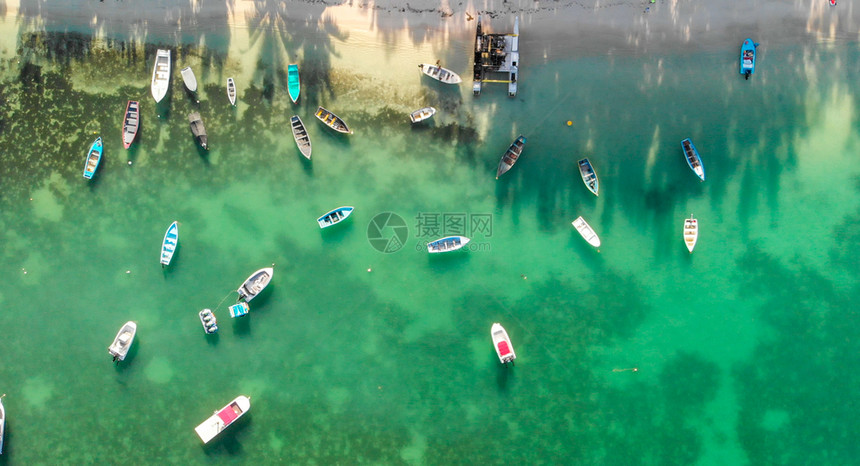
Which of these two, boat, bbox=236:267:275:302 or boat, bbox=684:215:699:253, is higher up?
boat, bbox=684:215:699:253

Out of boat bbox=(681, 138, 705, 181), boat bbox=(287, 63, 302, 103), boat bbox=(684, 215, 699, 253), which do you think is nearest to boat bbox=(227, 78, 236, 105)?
boat bbox=(287, 63, 302, 103)

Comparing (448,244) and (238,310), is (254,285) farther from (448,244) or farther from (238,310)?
(448,244)

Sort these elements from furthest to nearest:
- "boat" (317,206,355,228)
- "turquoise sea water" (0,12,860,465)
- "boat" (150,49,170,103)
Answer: "turquoise sea water" (0,12,860,465) → "boat" (150,49,170,103) → "boat" (317,206,355,228)

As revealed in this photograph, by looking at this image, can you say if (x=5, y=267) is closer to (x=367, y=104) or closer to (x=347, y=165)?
(x=347, y=165)

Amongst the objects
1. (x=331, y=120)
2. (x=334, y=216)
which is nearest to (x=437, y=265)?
(x=334, y=216)

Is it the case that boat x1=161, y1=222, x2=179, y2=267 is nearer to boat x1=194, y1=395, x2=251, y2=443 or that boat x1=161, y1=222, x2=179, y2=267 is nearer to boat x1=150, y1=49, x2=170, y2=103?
boat x1=150, y1=49, x2=170, y2=103

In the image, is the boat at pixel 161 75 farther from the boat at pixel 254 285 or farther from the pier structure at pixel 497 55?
the pier structure at pixel 497 55
